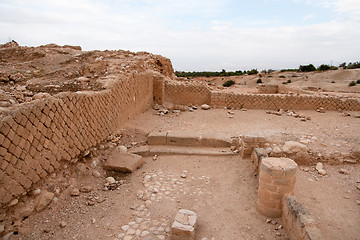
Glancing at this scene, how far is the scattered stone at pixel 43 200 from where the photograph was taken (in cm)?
338

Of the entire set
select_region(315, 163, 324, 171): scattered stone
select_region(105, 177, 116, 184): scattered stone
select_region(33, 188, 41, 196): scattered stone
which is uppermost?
select_region(33, 188, 41, 196): scattered stone

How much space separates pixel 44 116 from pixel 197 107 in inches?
273

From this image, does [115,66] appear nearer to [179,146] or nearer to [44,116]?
[179,146]

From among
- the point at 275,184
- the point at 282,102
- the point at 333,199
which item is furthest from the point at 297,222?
the point at 282,102

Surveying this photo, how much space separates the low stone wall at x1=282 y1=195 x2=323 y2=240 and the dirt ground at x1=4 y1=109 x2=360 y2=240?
0.68ft

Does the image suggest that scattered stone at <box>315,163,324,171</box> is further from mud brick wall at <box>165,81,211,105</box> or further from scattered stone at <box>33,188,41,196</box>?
mud brick wall at <box>165,81,211,105</box>

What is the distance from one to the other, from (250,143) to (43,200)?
13.2 feet

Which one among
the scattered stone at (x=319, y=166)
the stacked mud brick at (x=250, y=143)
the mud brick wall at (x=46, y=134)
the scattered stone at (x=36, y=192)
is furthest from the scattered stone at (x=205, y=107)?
the scattered stone at (x=36, y=192)

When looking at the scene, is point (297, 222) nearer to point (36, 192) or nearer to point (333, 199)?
point (333, 199)

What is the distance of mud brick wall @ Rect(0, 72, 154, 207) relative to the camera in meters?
3.03

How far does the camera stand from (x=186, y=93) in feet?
33.0

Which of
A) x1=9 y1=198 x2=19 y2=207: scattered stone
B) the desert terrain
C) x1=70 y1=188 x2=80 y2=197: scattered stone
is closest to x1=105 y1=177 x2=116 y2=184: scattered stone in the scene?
the desert terrain

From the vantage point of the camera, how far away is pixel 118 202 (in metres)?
4.01

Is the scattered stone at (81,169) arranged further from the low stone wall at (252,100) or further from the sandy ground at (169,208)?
the low stone wall at (252,100)
